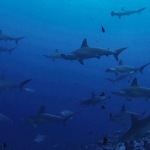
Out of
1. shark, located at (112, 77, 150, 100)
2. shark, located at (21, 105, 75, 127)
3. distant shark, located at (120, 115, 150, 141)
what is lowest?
shark, located at (21, 105, 75, 127)

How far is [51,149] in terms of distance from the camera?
1720 centimetres

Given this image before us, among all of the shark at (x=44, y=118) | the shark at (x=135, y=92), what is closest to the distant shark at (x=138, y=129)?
the shark at (x=135, y=92)

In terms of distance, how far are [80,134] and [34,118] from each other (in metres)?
8.16

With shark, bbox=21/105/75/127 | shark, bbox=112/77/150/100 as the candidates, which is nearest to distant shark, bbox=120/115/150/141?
shark, bbox=112/77/150/100

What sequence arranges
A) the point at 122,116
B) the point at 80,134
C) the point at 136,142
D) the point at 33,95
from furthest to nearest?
the point at 33,95
the point at 80,134
the point at 122,116
the point at 136,142

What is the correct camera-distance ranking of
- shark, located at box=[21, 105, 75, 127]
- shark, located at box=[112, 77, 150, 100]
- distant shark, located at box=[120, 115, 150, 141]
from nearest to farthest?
distant shark, located at box=[120, 115, 150, 141] → shark, located at box=[112, 77, 150, 100] → shark, located at box=[21, 105, 75, 127]

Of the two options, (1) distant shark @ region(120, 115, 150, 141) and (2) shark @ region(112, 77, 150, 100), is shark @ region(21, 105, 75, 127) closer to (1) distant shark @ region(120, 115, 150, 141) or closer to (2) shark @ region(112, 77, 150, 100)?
(2) shark @ region(112, 77, 150, 100)

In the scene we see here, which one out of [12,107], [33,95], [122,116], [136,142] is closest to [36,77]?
[33,95]

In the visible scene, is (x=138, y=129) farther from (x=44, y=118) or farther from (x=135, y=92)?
(x=44, y=118)

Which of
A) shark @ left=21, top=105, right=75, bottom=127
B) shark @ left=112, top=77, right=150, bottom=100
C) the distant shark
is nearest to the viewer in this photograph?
the distant shark

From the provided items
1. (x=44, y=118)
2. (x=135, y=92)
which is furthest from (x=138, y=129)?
(x=44, y=118)

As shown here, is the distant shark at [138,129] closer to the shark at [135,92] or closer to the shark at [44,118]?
the shark at [135,92]

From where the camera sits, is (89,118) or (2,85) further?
(89,118)

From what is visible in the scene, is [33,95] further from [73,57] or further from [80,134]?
[73,57]
